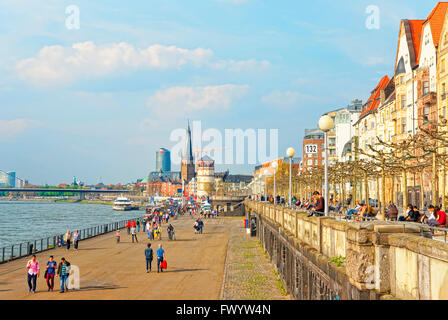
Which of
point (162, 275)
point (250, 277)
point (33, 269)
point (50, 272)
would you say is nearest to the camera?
point (33, 269)

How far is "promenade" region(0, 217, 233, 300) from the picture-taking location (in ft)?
84.9

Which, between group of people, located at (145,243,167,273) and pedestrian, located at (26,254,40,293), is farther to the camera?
group of people, located at (145,243,167,273)

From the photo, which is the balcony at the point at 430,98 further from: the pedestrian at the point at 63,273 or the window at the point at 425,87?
the pedestrian at the point at 63,273

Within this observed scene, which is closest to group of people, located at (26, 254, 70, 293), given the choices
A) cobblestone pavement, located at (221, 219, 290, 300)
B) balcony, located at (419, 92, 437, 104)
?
cobblestone pavement, located at (221, 219, 290, 300)

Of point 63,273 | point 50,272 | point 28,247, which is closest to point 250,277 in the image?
point 63,273

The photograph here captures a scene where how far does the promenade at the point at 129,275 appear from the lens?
1019 inches

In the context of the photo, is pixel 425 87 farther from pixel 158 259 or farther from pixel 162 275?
pixel 162 275

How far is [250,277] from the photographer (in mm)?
32844

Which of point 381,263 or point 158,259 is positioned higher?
point 381,263

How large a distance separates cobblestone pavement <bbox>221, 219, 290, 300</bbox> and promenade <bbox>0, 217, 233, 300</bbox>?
2.28 feet

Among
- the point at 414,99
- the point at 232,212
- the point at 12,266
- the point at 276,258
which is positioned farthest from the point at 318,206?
the point at 232,212

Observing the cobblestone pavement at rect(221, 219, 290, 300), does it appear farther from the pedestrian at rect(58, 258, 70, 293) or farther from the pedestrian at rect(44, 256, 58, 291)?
the pedestrian at rect(44, 256, 58, 291)

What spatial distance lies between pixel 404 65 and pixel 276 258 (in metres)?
38.4

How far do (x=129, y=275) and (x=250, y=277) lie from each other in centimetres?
771
